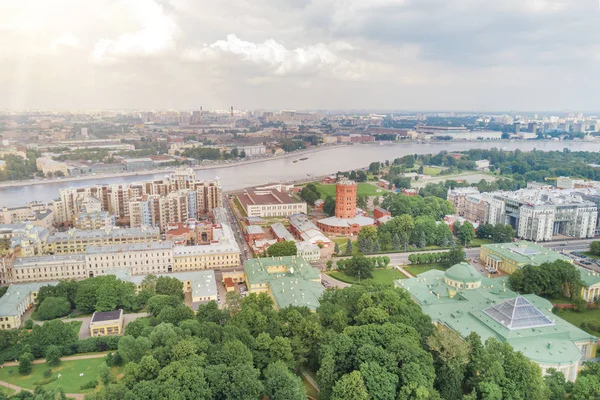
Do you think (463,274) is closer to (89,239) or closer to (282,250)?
(282,250)

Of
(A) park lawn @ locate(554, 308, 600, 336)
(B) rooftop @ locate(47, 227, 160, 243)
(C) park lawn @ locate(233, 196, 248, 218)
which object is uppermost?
(B) rooftop @ locate(47, 227, 160, 243)

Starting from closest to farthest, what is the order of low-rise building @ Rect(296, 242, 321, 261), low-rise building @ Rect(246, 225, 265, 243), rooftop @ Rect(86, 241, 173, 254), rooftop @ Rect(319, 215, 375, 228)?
rooftop @ Rect(86, 241, 173, 254)
low-rise building @ Rect(296, 242, 321, 261)
low-rise building @ Rect(246, 225, 265, 243)
rooftop @ Rect(319, 215, 375, 228)

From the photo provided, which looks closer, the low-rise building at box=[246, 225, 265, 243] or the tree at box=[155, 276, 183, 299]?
the tree at box=[155, 276, 183, 299]

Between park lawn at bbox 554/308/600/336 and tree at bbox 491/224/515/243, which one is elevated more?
tree at bbox 491/224/515/243

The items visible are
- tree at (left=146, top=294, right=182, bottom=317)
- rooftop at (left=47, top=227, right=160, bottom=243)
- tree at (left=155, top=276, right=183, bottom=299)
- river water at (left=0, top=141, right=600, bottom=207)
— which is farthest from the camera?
river water at (left=0, top=141, right=600, bottom=207)

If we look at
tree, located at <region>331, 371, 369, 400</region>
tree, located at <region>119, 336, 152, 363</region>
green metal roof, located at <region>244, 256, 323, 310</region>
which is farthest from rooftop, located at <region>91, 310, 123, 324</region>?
tree, located at <region>331, 371, 369, 400</region>

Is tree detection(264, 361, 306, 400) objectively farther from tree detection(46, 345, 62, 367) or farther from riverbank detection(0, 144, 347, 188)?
riverbank detection(0, 144, 347, 188)
